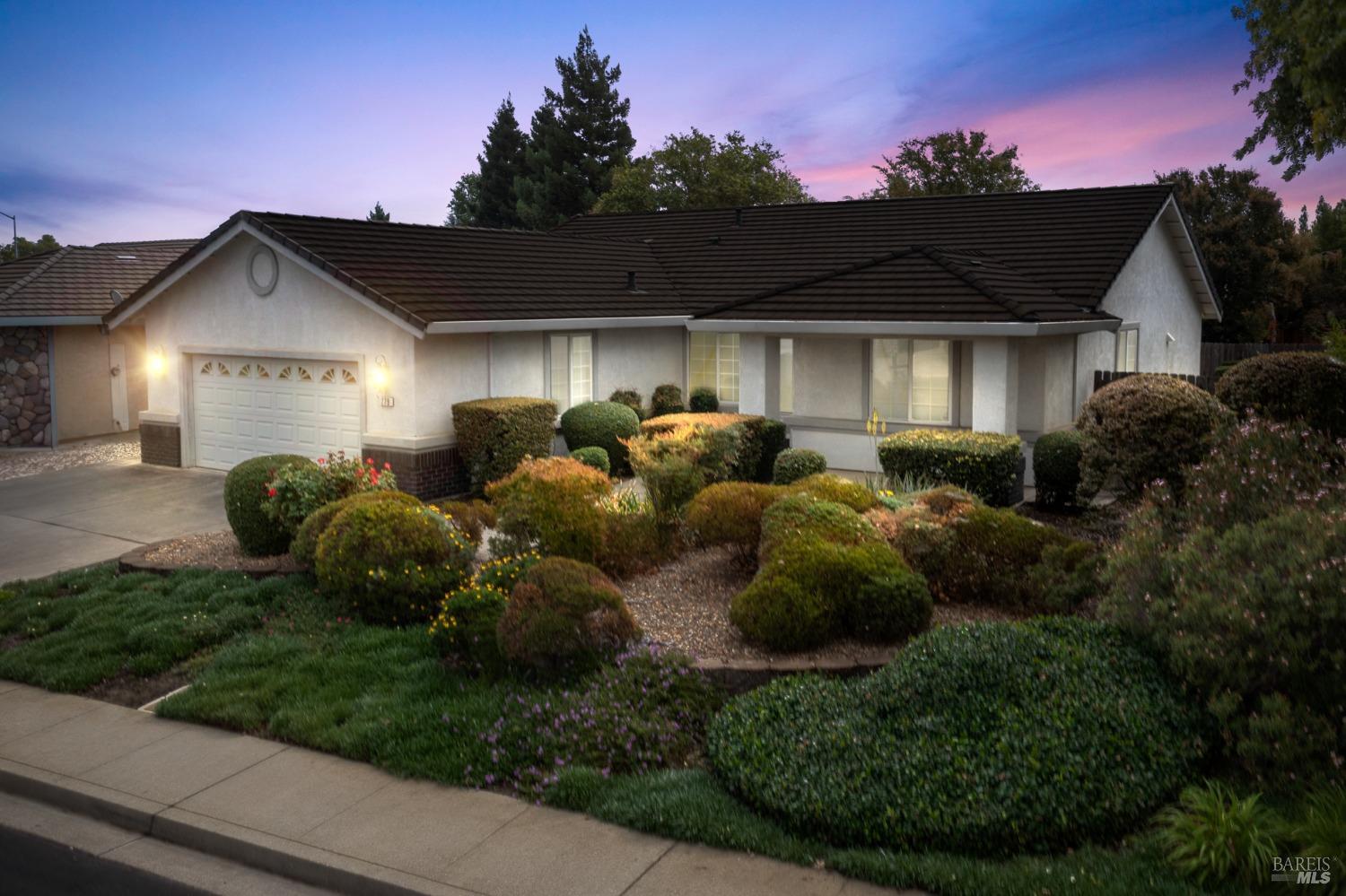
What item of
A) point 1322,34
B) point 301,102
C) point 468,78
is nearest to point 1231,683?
point 1322,34

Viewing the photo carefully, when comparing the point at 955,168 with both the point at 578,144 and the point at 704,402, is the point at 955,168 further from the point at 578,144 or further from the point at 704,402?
the point at 704,402

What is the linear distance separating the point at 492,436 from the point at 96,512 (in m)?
6.16

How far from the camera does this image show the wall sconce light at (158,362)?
70.1 ft

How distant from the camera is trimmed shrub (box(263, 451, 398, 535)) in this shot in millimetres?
12758

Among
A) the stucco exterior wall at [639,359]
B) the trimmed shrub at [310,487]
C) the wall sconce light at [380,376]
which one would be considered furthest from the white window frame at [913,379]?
the trimmed shrub at [310,487]

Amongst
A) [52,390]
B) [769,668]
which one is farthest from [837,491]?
[52,390]

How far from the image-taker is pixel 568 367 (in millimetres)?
21688

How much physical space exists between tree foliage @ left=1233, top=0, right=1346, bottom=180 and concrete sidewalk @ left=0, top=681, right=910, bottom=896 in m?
11.6

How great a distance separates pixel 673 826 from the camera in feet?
21.4

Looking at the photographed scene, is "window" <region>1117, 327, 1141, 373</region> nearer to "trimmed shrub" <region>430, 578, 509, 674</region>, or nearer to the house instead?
the house

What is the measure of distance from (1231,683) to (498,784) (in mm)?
4694

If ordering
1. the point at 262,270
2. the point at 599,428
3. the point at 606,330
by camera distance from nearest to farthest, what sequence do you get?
the point at 262,270
the point at 599,428
the point at 606,330

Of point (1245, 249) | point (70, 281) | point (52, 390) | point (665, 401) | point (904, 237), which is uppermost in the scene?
point (1245, 249)

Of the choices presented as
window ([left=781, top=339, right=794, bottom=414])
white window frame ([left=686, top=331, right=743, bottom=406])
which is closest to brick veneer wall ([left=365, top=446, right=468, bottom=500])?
window ([left=781, top=339, right=794, bottom=414])
